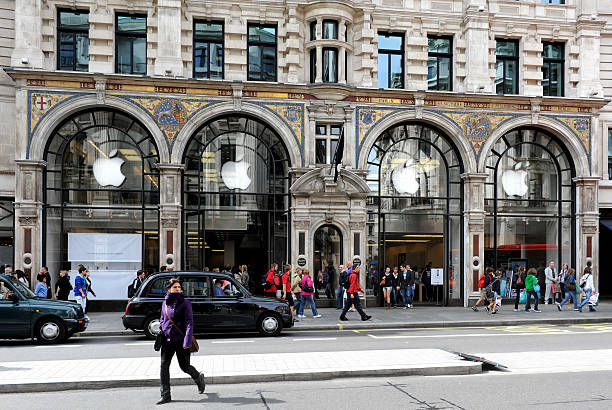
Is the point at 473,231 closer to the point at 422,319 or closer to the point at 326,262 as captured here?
the point at 422,319

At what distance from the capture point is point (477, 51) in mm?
23734

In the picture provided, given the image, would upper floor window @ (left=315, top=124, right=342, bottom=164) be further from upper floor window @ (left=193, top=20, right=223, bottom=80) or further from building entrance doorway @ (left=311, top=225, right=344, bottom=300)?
upper floor window @ (left=193, top=20, right=223, bottom=80)

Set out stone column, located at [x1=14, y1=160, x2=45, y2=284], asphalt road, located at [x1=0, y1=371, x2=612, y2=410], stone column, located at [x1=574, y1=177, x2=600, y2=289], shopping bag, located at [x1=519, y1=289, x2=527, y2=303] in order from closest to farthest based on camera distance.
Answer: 1. asphalt road, located at [x1=0, y1=371, x2=612, y2=410]
2. stone column, located at [x1=14, y1=160, x2=45, y2=284]
3. shopping bag, located at [x1=519, y1=289, x2=527, y2=303]
4. stone column, located at [x1=574, y1=177, x2=600, y2=289]

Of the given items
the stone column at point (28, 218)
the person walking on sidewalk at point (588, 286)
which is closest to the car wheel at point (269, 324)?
the stone column at point (28, 218)

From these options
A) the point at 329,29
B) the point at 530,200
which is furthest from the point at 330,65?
the point at 530,200

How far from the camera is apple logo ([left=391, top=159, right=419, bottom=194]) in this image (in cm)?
2380

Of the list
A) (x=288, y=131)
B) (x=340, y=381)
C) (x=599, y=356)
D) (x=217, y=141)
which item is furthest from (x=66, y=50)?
(x=599, y=356)

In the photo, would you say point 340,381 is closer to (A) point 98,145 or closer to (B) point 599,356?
(B) point 599,356

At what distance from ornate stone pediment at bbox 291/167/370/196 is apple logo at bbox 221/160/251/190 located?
6.72 ft

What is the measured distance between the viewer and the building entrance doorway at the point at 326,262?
22.7m

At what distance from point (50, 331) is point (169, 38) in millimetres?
12131

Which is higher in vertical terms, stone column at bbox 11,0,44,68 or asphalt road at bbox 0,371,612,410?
stone column at bbox 11,0,44,68

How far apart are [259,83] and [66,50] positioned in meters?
7.20

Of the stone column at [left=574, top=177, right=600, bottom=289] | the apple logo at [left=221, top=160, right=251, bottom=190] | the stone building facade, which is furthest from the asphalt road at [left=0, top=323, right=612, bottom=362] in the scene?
the apple logo at [left=221, top=160, right=251, bottom=190]
